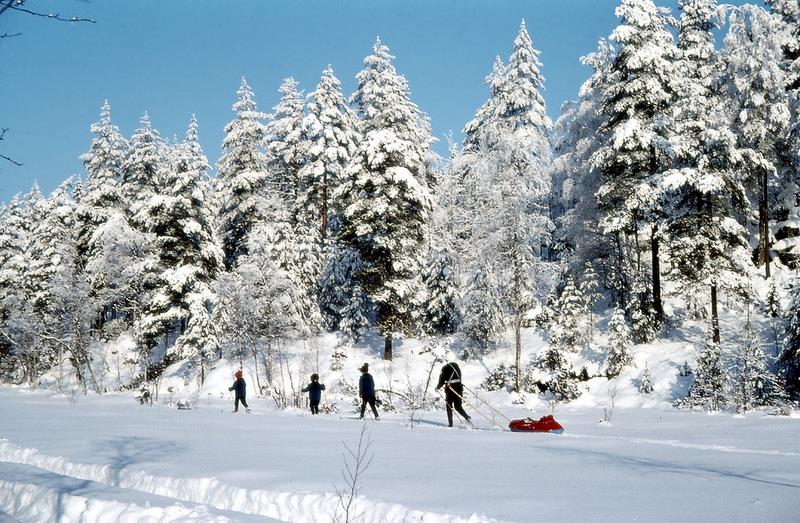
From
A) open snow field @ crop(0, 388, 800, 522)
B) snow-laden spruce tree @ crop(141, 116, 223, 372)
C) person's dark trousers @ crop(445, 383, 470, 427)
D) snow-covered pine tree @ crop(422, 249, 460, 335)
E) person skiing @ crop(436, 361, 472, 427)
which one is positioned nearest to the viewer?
open snow field @ crop(0, 388, 800, 522)

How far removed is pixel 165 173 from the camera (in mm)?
35000

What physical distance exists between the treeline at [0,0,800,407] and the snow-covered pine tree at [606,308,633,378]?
0.08 metres

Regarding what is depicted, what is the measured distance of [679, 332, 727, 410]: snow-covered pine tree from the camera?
1809 cm

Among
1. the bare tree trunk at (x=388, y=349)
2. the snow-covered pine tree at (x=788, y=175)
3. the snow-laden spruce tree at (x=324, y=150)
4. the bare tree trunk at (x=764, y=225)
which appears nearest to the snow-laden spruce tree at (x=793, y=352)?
the snow-covered pine tree at (x=788, y=175)

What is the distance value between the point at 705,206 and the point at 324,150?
22734mm

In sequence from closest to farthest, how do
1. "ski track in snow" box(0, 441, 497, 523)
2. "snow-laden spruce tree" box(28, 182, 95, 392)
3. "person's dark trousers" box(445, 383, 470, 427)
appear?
"ski track in snow" box(0, 441, 497, 523), "person's dark trousers" box(445, 383, 470, 427), "snow-laden spruce tree" box(28, 182, 95, 392)

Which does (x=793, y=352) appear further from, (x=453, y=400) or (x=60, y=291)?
(x=60, y=291)

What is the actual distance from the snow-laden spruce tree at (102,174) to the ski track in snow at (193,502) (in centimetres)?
3507

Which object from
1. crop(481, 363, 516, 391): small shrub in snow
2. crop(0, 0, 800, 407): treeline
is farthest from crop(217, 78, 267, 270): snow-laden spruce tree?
crop(481, 363, 516, 391): small shrub in snow

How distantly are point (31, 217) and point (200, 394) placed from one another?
35.5 meters

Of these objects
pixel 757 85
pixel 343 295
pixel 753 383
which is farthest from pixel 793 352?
pixel 343 295

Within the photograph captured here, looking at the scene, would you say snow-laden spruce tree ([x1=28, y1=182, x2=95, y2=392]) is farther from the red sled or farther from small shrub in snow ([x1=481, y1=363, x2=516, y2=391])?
the red sled

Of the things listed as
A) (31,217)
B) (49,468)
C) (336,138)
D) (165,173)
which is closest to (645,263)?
(336,138)

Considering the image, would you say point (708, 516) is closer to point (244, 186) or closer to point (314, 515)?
point (314, 515)
